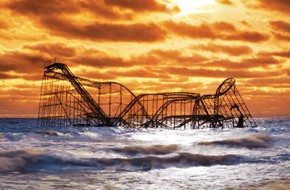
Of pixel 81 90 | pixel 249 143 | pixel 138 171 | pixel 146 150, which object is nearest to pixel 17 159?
pixel 138 171

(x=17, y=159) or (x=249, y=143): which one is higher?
(x=249, y=143)

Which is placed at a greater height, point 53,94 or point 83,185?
point 53,94

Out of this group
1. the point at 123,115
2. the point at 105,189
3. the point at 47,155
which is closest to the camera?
the point at 105,189

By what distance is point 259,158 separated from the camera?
56.4 ft

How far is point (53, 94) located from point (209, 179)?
43.4 meters

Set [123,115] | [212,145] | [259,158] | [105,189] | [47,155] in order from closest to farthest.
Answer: [105,189] → [47,155] → [259,158] → [212,145] → [123,115]

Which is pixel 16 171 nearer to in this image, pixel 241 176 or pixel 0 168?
pixel 0 168

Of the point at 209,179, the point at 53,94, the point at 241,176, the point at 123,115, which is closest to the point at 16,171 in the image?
the point at 209,179

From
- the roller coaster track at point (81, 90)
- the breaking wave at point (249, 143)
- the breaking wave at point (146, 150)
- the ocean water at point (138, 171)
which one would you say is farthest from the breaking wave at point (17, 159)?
the roller coaster track at point (81, 90)

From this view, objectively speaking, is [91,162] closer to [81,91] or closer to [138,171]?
[138,171]

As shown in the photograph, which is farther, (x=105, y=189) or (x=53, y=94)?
(x=53, y=94)

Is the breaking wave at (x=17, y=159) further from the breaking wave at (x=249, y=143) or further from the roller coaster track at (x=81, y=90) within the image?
the roller coaster track at (x=81, y=90)

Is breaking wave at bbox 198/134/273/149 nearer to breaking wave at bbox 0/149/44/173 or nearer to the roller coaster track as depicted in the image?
breaking wave at bbox 0/149/44/173

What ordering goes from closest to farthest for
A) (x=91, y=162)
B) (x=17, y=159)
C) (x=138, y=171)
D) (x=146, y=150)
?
(x=138, y=171) < (x=17, y=159) < (x=91, y=162) < (x=146, y=150)
